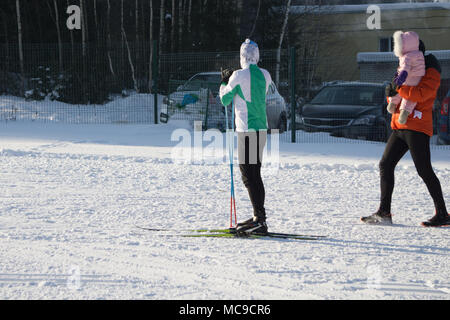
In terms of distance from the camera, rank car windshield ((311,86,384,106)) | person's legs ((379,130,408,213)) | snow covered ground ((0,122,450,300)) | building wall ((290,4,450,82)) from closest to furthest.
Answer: snow covered ground ((0,122,450,300))
person's legs ((379,130,408,213))
car windshield ((311,86,384,106))
building wall ((290,4,450,82))

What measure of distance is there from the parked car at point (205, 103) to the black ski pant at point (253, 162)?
8.84 metres

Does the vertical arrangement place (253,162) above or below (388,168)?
above

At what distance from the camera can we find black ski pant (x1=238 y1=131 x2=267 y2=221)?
5.75 meters

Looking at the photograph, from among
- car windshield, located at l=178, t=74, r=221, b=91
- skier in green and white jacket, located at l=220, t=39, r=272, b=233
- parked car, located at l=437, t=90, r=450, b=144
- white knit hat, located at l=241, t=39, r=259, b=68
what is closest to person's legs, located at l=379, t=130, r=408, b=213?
skier in green and white jacket, located at l=220, t=39, r=272, b=233

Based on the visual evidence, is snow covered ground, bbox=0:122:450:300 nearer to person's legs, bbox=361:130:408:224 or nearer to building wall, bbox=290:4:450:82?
person's legs, bbox=361:130:408:224

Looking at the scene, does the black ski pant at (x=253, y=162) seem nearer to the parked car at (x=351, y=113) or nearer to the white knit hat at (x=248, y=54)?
the white knit hat at (x=248, y=54)

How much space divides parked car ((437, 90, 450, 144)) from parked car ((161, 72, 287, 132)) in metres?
3.89

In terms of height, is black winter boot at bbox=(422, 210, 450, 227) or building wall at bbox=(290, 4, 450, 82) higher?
building wall at bbox=(290, 4, 450, 82)

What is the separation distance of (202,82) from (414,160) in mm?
9890

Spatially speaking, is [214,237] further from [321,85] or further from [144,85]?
[144,85]

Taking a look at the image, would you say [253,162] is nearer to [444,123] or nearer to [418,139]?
[418,139]

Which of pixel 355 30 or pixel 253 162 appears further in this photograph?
pixel 355 30

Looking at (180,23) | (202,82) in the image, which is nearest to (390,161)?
(202,82)

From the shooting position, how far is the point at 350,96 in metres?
14.2
